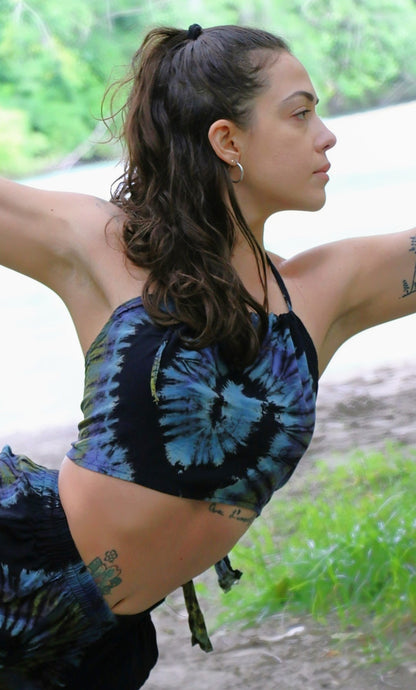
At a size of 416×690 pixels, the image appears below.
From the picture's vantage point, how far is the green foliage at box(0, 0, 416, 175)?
43.1ft

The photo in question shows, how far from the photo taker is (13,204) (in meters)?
1.87

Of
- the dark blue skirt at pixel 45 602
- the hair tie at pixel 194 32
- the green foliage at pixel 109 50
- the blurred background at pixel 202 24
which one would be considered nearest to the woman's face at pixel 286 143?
the hair tie at pixel 194 32

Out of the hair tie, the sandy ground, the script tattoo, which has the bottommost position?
the sandy ground

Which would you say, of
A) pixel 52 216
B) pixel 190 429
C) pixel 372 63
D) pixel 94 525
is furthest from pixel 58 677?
pixel 372 63

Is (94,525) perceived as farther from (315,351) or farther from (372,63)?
(372,63)

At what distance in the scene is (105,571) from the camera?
1791mm

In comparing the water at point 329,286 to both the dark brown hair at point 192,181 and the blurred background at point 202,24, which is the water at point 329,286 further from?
the dark brown hair at point 192,181

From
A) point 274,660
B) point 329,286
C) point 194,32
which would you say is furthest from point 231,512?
point 274,660

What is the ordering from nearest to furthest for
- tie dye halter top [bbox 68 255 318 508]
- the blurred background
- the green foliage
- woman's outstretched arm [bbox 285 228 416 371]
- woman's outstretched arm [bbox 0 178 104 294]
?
1. tie dye halter top [bbox 68 255 318 508]
2. woman's outstretched arm [bbox 0 178 104 294]
3. woman's outstretched arm [bbox 285 228 416 371]
4. the blurred background
5. the green foliage

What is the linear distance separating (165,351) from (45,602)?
0.49 m

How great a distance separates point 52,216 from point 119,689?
0.89m

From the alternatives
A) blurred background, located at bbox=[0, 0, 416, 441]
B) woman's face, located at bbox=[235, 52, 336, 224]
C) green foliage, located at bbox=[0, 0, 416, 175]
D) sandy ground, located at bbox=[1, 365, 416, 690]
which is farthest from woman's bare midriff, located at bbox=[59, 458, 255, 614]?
green foliage, located at bbox=[0, 0, 416, 175]

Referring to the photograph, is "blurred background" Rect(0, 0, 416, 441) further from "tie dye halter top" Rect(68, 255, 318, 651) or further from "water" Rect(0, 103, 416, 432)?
"tie dye halter top" Rect(68, 255, 318, 651)

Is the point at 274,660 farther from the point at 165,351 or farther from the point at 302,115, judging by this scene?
the point at 302,115
